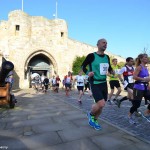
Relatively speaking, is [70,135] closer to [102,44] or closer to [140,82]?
[102,44]

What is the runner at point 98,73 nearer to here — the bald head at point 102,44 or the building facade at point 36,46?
the bald head at point 102,44

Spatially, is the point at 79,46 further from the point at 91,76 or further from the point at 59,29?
the point at 91,76

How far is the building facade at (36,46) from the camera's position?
1158 inches

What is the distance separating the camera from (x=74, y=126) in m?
5.61

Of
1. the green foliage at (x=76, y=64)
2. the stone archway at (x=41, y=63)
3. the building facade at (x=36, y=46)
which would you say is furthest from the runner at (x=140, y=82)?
the stone archway at (x=41, y=63)

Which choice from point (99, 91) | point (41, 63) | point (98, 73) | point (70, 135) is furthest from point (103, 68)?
point (41, 63)

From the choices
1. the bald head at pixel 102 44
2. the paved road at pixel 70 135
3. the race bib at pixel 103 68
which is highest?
the bald head at pixel 102 44

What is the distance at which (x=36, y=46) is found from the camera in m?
30.3

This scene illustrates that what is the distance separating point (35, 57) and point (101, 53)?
27.2 m

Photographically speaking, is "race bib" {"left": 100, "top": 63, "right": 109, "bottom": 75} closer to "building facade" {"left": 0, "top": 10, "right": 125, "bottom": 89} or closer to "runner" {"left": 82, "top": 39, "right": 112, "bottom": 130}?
"runner" {"left": 82, "top": 39, "right": 112, "bottom": 130}

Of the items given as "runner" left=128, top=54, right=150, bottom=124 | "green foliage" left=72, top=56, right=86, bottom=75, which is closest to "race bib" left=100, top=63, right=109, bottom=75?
"runner" left=128, top=54, right=150, bottom=124

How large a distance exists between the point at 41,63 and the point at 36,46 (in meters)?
2.88

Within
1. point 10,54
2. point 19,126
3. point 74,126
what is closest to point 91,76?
point 74,126

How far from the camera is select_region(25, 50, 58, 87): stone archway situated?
30.5 metres
